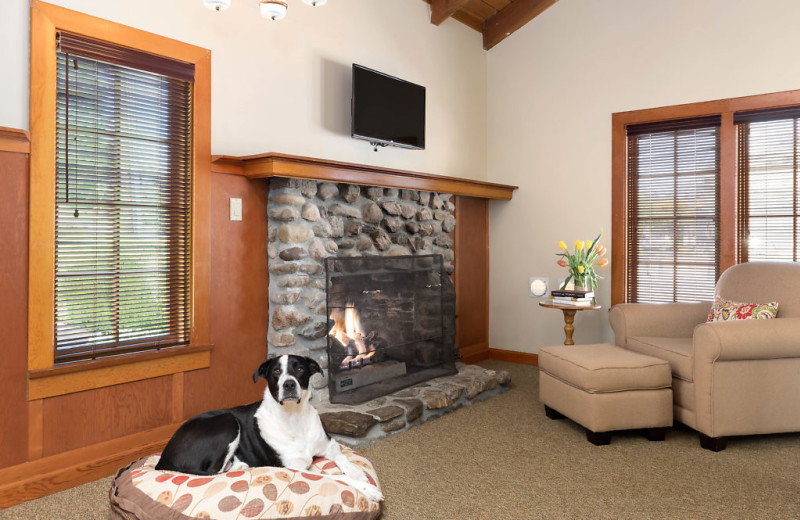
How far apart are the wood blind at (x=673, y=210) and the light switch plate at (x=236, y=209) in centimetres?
312

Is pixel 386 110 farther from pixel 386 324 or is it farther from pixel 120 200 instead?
pixel 120 200

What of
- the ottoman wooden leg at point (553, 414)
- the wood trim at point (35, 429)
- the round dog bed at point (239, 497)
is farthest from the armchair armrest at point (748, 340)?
the wood trim at point (35, 429)

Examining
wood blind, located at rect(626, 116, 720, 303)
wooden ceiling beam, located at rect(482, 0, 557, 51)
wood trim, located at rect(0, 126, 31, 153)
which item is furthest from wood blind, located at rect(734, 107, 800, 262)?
wood trim, located at rect(0, 126, 31, 153)

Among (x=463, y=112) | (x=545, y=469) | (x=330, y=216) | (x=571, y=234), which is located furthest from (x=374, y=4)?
(x=545, y=469)

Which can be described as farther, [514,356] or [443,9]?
[514,356]

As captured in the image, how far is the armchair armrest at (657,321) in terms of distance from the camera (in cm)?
382

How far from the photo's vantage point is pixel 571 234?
4988 millimetres

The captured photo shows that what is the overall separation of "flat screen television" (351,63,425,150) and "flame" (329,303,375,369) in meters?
1.21

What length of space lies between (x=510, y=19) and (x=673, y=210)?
7.21 feet

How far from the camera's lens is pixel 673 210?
4.57 m

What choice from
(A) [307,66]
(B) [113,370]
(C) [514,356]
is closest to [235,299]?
(B) [113,370]

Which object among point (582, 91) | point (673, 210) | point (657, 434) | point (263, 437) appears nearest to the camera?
point (263, 437)

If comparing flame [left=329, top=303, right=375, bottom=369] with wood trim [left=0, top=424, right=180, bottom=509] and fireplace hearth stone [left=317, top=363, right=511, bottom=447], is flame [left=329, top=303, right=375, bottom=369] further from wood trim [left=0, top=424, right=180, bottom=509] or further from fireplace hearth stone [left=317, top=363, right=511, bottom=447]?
wood trim [left=0, top=424, right=180, bottom=509]

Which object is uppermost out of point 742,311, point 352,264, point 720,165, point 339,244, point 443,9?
point 443,9
